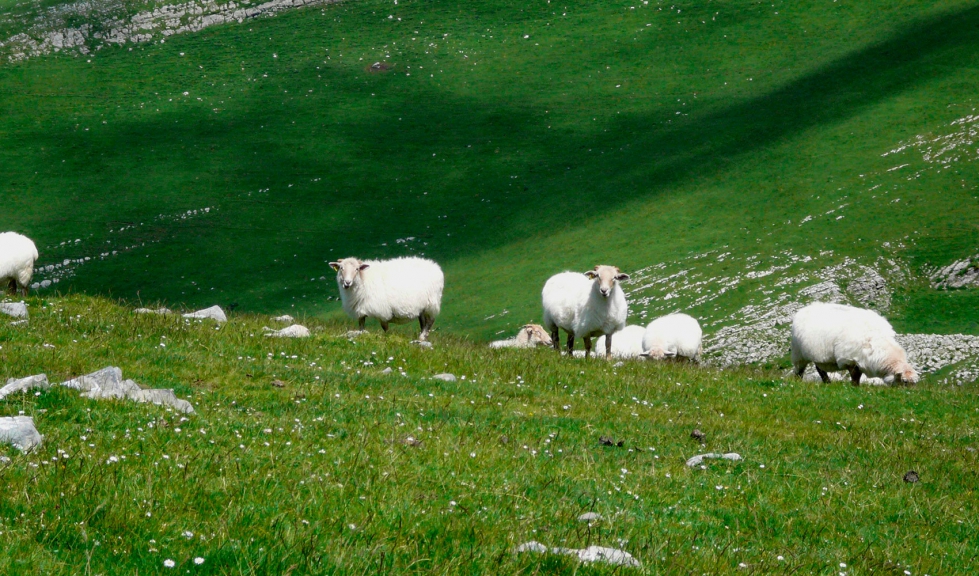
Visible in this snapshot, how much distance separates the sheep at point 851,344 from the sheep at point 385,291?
31.6 ft

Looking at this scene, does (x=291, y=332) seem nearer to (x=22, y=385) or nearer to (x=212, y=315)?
(x=212, y=315)

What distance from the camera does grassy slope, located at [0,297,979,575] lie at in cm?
555

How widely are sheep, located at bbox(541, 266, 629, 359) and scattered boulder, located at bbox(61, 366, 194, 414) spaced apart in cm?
1389

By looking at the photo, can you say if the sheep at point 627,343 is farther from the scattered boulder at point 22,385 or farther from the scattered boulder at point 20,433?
the scattered boulder at point 20,433

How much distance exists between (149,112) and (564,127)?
108ft

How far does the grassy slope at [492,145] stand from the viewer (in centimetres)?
4725

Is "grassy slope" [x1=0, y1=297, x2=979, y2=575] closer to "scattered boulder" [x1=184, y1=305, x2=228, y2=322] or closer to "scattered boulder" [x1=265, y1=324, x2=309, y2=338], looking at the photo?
"scattered boulder" [x1=265, y1=324, x2=309, y2=338]

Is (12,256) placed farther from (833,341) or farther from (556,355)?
(833,341)

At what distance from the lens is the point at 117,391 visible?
960cm

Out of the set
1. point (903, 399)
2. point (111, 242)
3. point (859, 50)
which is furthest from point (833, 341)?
point (859, 50)

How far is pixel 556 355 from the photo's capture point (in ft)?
60.5

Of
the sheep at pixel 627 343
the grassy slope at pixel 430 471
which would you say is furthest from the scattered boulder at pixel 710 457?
the sheep at pixel 627 343

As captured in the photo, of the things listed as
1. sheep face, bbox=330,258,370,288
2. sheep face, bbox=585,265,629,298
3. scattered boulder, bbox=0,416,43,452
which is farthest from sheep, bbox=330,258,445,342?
scattered boulder, bbox=0,416,43,452

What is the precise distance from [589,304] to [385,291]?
17.2 feet
